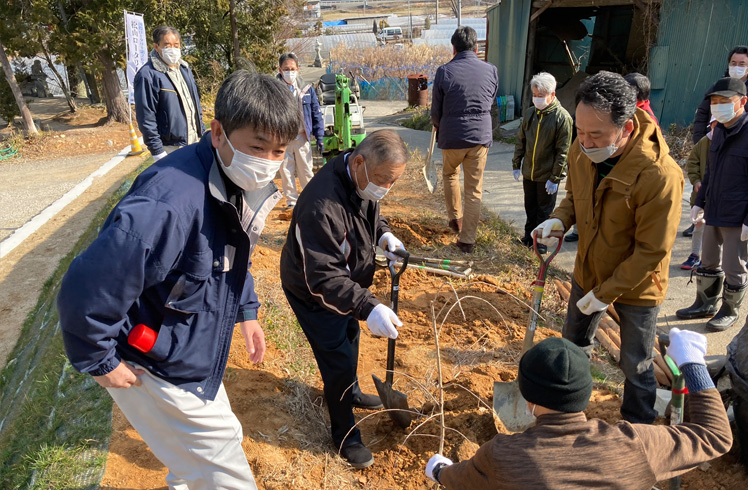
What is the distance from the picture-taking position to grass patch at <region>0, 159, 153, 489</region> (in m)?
2.69

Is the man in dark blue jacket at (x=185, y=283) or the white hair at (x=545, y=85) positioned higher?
the white hair at (x=545, y=85)

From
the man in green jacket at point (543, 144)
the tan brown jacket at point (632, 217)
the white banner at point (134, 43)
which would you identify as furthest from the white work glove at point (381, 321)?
the white banner at point (134, 43)

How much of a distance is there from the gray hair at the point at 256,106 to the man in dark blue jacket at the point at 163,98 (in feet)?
11.5

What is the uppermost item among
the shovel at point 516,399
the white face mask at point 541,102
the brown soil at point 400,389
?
the white face mask at point 541,102

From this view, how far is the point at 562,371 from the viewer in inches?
59.9

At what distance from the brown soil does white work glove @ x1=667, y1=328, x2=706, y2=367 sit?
1.18 m

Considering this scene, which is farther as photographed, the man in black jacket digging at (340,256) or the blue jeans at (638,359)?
the blue jeans at (638,359)

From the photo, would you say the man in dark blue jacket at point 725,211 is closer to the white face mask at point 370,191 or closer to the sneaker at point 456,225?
the sneaker at point 456,225

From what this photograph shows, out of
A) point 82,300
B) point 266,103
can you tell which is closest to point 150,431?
point 82,300

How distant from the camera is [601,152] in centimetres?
251

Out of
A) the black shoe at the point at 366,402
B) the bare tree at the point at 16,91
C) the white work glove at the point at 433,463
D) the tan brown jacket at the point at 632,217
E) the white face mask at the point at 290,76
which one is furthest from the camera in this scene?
the bare tree at the point at 16,91

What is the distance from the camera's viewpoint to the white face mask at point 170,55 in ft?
16.2

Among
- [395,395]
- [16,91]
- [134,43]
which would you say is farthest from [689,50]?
[16,91]

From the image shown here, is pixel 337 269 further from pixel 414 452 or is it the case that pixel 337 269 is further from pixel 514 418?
pixel 514 418
